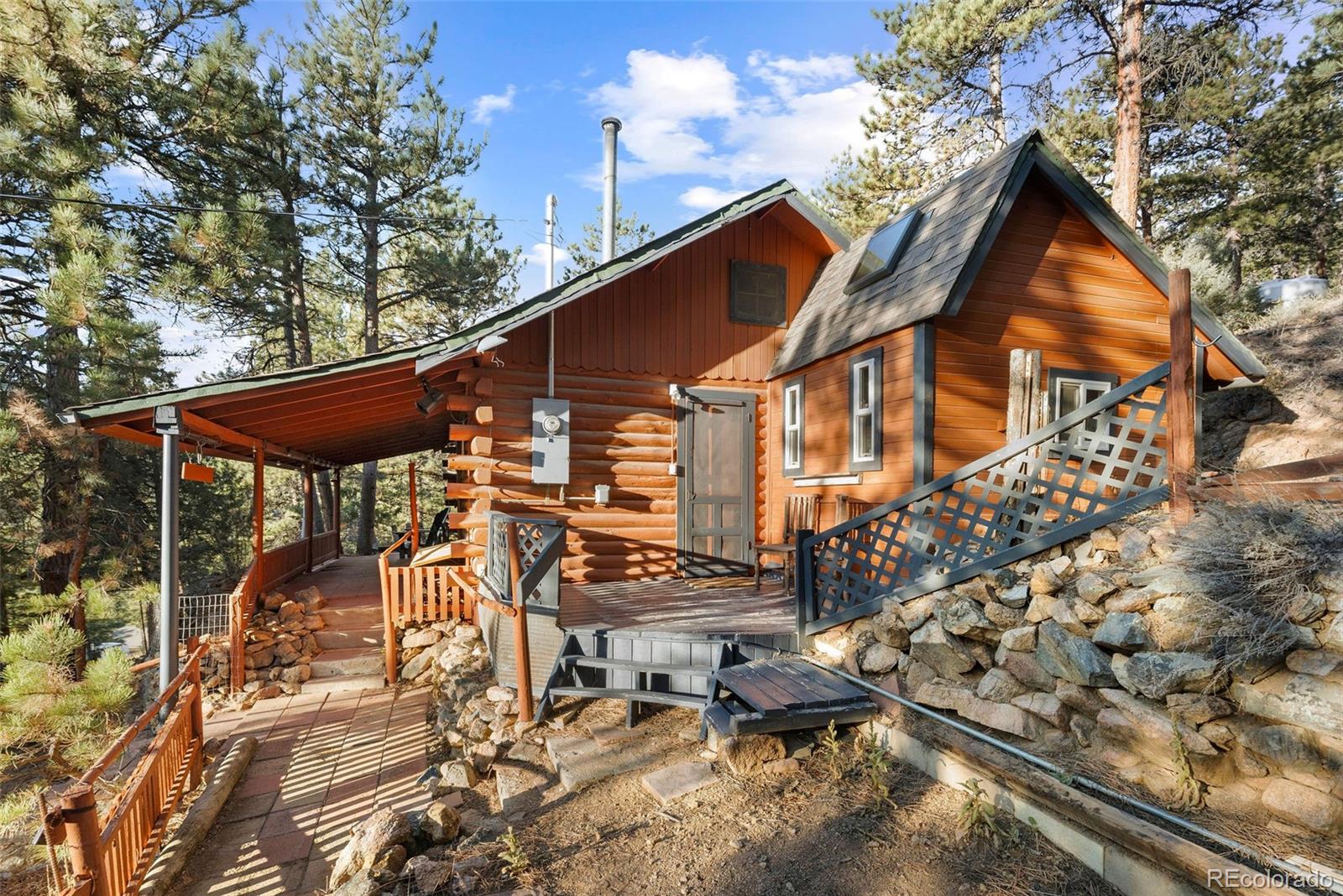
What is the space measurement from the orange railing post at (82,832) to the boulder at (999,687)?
15.9 feet

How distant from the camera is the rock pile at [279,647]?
741 cm

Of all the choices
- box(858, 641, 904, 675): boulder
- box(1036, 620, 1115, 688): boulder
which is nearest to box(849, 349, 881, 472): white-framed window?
box(858, 641, 904, 675): boulder

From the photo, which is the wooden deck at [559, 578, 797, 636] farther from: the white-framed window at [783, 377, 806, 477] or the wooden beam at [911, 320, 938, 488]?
the wooden beam at [911, 320, 938, 488]

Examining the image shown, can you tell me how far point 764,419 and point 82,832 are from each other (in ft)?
26.4

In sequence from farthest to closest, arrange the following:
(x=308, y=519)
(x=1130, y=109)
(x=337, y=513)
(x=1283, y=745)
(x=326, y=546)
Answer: (x=337, y=513), (x=326, y=546), (x=308, y=519), (x=1130, y=109), (x=1283, y=745)

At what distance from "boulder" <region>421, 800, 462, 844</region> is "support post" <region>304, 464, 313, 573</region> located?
10425 mm

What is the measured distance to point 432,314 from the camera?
20531 millimetres

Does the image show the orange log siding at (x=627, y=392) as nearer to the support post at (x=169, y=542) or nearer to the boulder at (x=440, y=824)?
the support post at (x=169, y=542)

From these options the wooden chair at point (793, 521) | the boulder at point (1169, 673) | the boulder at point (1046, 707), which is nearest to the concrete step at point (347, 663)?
the wooden chair at point (793, 521)

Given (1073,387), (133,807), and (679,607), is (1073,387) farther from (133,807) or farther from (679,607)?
(133,807)

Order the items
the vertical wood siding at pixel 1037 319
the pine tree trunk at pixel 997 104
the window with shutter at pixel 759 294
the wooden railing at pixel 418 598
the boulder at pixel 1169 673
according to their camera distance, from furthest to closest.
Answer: the pine tree trunk at pixel 997 104, the window with shutter at pixel 759 294, the wooden railing at pixel 418 598, the vertical wood siding at pixel 1037 319, the boulder at pixel 1169 673

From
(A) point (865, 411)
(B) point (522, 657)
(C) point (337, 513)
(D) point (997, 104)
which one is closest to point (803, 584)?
(B) point (522, 657)

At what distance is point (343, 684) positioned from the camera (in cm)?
758

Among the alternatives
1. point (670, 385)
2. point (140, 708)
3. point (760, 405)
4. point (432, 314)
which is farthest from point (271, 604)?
point (432, 314)
